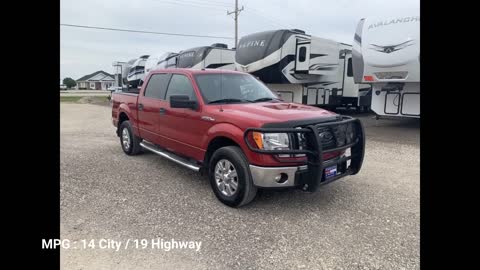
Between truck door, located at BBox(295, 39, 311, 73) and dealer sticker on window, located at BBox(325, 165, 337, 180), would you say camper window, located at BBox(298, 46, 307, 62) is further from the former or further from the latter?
dealer sticker on window, located at BBox(325, 165, 337, 180)

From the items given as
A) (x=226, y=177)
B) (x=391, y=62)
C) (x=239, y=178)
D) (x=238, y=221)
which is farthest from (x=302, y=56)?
(x=238, y=221)

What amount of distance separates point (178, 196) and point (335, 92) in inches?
420

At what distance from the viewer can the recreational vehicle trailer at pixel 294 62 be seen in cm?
1115

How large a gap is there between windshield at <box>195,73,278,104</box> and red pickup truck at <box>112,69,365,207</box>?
0.05 feet

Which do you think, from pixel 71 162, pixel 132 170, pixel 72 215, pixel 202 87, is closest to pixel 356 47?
pixel 202 87

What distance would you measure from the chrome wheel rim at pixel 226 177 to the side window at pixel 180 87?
1.14 m

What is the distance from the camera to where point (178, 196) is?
14.5 feet

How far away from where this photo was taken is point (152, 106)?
5668mm

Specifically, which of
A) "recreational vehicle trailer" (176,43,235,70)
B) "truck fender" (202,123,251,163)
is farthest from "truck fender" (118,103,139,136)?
"recreational vehicle trailer" (176,43,235,70)

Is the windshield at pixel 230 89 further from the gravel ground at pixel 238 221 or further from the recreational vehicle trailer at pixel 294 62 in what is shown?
the recreational vehicle trailer at pixel 294 62

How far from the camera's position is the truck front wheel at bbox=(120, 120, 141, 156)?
6.48m

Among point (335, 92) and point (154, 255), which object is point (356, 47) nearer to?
point (335, 92)

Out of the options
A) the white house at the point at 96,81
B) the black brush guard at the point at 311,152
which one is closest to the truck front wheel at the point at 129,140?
the black brush guard at the point at 311,152
